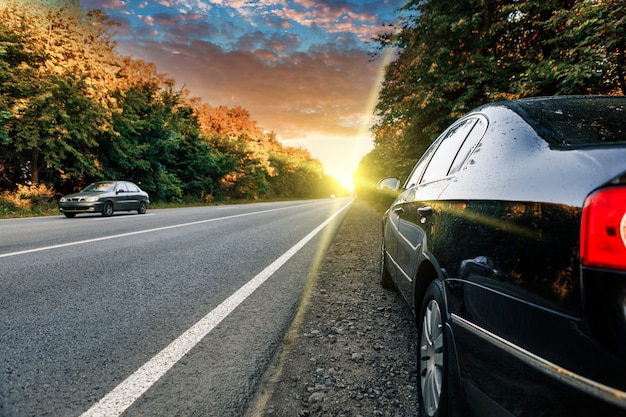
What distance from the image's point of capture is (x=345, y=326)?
341cm

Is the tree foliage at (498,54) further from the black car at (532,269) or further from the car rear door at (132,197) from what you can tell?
the car rear door at (132,197)

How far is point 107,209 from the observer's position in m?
15.5

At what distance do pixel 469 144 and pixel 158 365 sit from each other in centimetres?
246

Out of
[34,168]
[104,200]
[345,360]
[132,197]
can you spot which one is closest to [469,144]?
[345,360]

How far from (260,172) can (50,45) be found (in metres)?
28.4

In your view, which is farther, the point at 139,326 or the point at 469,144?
the point at 139,326

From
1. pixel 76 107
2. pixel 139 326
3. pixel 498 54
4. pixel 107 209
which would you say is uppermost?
pixel 498 54

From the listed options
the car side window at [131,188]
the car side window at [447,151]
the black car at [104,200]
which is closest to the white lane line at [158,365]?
the car side window at [447,151]

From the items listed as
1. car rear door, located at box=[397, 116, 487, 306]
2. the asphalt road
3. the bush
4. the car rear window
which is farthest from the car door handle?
the bush

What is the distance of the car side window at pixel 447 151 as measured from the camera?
2559mm

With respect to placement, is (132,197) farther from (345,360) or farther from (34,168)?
(345,360)

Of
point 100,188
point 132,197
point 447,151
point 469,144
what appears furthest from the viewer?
point 132,197

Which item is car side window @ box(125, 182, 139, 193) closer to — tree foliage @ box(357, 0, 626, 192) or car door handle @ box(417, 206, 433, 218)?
tree foliage @ box(357, 0, 626, 192)

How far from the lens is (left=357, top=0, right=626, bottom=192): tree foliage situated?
746cm
